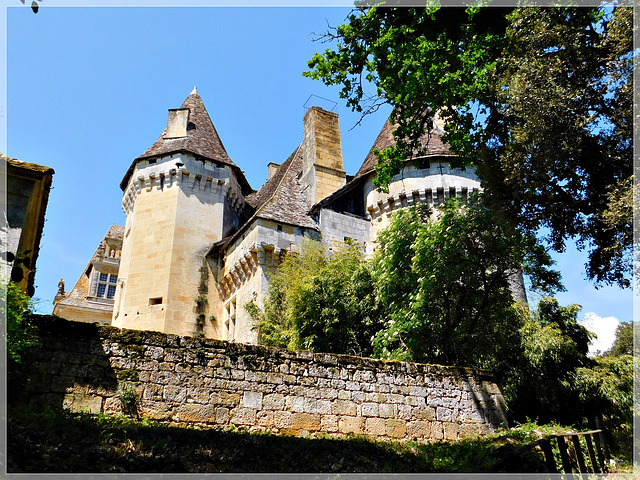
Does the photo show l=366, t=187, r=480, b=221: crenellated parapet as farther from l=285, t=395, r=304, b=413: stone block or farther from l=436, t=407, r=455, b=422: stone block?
l=285, t=395, r=304, b=413: stone block

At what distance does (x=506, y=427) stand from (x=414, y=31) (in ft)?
25.9

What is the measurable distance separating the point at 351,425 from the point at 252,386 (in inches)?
69.5

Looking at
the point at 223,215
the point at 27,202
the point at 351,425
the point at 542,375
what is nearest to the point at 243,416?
the point at 351,425

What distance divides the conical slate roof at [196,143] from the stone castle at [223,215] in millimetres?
61

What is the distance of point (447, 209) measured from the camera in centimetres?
1354

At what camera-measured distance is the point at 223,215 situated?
23500 mm

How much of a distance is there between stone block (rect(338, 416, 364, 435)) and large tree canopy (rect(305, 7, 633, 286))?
4.57 m

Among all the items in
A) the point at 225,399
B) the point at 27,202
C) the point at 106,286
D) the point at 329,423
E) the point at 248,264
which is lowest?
the point at 329,423

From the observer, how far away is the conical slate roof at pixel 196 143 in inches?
924

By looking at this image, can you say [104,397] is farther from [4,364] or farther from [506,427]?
[506,427]

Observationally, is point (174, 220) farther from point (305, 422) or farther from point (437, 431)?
point (437, 431)

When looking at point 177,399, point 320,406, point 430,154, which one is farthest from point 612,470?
point 430,154

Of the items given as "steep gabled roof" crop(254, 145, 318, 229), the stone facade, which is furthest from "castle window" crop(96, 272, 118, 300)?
the stone facade

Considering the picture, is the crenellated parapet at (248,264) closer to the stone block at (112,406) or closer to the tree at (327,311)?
the tree at (327,311)
